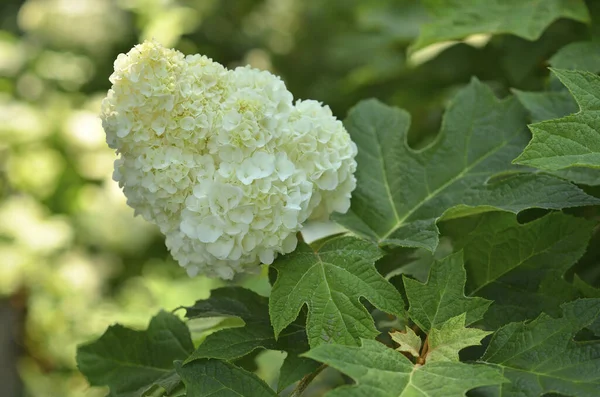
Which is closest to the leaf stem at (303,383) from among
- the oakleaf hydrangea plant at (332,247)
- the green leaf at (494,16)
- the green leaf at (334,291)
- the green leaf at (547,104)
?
the oakleaf hydrangea plant at (332,247)

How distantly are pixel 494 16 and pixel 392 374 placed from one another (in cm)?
118

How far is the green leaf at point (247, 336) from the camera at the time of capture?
1290mm

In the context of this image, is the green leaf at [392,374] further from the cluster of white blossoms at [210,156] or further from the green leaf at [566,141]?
the green leaf at [566,141]

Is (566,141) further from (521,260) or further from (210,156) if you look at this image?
(210,156)

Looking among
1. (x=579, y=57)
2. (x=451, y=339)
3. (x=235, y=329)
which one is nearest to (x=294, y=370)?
(x=235, y=329)

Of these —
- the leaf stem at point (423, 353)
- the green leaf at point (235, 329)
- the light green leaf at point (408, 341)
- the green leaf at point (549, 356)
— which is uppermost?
the green leaf at point (235, 329)

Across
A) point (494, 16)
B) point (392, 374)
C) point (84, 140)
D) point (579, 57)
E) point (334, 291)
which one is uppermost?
point (84, 140)

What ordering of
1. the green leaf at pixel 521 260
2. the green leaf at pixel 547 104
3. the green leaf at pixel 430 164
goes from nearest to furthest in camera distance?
the green leaf at pixel 521 260, the green leaf at pixel 430 164, the green leaf at pixel 547 104

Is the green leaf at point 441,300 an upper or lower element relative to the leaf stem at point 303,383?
upper

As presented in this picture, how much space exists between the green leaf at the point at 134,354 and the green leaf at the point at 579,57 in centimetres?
118

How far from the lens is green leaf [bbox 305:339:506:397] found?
108 centimetres

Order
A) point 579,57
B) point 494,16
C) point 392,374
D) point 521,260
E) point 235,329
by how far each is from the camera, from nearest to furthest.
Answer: point 392,374, point 235,329, point 521,260, point 579,57, point 494,16

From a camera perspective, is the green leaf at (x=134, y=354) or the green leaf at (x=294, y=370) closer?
the green leaf at (x=294, y=370)

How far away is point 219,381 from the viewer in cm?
128
